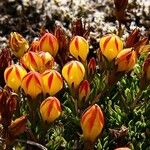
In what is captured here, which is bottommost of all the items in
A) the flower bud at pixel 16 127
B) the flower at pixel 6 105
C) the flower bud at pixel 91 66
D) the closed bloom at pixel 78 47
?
the flower bud at pixel 16 127

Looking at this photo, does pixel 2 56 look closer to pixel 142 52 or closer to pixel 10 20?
pixel 142 52

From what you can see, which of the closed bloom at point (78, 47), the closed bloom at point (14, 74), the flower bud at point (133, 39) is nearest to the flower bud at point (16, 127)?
the closed bloom at point (14, 74)

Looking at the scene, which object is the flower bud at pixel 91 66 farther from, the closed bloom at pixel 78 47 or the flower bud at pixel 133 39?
the flower bud at pixel 133 39

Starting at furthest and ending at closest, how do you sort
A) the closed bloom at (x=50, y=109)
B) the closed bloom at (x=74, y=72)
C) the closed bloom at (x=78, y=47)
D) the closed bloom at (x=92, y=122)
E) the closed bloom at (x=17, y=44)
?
the closed bloom at (x=17, y=44)
the closed bloom at (x=78, y=47)
the closed bloom at (x=74, y=72)
the closed bloom at (x=50, y=109)
the closed bloom at (x=92, y=122)

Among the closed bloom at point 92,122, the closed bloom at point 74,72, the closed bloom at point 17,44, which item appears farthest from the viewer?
the closed bloom at point 17,44

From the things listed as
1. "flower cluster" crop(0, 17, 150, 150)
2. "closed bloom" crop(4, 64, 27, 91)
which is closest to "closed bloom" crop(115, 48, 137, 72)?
"flower cluster" crop(0, 17, 150, 150)

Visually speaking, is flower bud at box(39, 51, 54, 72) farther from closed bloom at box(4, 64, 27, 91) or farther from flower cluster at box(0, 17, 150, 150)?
closed bloom at box(4, 64, 27, 91)

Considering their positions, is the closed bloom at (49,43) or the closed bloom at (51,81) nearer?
the closed bloom at (51,81)
